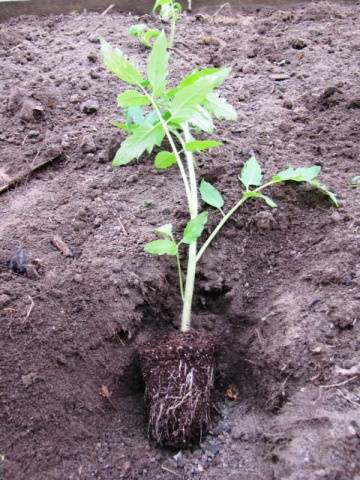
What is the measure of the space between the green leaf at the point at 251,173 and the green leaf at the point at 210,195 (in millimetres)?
94

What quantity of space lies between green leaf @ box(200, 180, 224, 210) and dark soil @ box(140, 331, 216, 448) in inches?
16.5

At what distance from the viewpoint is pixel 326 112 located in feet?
6.57

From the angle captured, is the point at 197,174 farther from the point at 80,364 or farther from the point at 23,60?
the point at 23,60

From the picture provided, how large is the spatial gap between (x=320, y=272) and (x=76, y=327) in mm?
648

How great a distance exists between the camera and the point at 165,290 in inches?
59.8

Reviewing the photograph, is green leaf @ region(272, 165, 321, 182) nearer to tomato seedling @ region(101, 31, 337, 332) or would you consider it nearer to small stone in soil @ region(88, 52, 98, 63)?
tomato seedling @ region(101, 31, 337, 332)

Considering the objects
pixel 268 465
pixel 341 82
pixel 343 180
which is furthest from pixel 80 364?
pixel 341 82

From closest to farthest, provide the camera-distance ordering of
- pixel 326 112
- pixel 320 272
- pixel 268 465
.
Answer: pixel 268 465, pixel 320 272, pixel 326 112

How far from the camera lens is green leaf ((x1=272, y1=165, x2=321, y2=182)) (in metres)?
1.60

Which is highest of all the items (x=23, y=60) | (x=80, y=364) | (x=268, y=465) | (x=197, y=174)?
(x=23, y=60)

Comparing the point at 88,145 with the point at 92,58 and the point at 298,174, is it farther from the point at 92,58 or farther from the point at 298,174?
the point at 298,174

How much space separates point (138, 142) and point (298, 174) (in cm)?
48

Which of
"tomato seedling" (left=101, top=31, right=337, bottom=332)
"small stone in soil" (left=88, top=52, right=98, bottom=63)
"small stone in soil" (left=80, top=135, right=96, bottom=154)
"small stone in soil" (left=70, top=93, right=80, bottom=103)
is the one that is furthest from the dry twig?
"tomato seedling" (left=101, top=31, right=337, bottom=332)

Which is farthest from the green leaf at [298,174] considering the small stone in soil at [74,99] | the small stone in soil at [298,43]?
the small stone in soil at [298,43]
